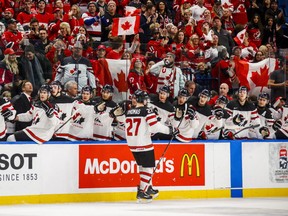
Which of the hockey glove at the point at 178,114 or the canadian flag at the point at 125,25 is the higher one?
the canadian flag at the point at 125,25

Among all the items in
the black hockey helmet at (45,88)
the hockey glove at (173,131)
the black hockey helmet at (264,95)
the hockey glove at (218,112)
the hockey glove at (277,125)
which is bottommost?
the hockey glove at (277,125)

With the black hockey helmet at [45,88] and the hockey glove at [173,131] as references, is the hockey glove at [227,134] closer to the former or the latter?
the hockey glove at [173,131]

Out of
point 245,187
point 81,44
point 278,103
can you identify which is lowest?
point 245,187

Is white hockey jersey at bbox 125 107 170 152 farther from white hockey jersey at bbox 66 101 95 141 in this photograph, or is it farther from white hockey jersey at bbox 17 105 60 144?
white hockey jersey at bbox 17 105 60 144

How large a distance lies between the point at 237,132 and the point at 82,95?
2.86 meters

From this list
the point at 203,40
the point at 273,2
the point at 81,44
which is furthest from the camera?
the point at 273,2

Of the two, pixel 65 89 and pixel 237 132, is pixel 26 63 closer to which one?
pixel 65 89

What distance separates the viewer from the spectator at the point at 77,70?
15466 millimetres

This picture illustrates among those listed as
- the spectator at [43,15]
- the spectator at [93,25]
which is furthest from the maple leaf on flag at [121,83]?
the spectator at [93,25]

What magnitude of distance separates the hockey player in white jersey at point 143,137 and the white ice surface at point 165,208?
279 millimetres

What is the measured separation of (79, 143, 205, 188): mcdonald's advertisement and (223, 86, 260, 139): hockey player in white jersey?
644 millimetres

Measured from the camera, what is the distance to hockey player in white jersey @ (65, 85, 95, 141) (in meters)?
15.6

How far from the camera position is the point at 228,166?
54.7 feet

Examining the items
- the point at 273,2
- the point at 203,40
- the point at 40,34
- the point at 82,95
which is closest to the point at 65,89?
the point at 82,95
